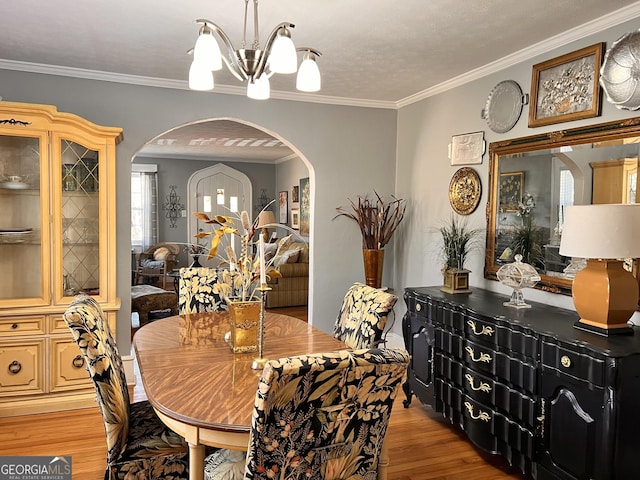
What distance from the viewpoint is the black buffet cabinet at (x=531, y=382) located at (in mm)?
2014

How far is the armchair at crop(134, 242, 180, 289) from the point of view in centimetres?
810

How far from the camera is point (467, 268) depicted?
368 centimetres

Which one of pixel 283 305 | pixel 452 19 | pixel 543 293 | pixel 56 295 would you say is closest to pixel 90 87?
pixel 56 295

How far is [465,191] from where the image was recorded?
3.71 meters

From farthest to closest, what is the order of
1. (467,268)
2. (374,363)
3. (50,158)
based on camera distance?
(467,268), (50,158), (374,363)

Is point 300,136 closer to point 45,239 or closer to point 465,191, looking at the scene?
point 465,191

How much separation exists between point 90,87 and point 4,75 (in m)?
0.57

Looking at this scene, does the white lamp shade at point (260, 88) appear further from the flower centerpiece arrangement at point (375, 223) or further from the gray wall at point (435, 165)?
the flower centerpiece arrangement at point (375, 223)

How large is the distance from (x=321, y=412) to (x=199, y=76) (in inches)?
55.0

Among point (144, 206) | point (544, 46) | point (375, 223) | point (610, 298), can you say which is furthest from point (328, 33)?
point (144, 206)

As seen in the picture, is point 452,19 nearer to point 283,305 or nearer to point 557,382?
point 557,382

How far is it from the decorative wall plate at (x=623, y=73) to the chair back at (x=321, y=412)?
2028 mm

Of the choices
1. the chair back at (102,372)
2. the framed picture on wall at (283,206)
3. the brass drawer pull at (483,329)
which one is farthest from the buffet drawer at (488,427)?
the framed picture on wall at (283,206)

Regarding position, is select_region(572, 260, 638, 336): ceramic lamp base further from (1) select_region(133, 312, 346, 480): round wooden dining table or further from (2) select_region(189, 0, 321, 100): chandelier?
(2) select_region(189, 0, 321, 100): chandelier
